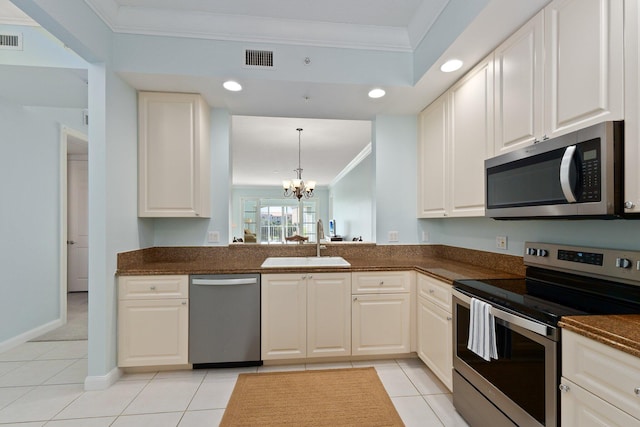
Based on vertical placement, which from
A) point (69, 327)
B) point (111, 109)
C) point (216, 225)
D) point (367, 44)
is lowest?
point (69, 327)

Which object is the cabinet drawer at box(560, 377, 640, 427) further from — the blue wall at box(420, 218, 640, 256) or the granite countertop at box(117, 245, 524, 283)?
the granite countertop at box(117, 245, 524, 283)

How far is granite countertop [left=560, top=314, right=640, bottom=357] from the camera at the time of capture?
953mm

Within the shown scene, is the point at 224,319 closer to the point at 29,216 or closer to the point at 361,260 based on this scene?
the point at 361,260

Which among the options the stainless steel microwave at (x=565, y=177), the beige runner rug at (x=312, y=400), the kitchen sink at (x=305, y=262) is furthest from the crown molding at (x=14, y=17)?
the stainless steel microwave at (x=565, y=177)

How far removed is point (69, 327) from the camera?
3443 mm

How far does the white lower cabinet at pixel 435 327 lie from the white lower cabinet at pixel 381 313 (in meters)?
0.12

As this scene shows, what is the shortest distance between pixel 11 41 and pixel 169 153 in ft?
4.11

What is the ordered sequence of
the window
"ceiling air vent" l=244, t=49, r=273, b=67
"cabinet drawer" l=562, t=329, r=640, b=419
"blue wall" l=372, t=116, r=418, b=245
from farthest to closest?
the window, "blue wall" l=372, t=116, r=418, b=245, "ceiling air vent" l=244, t=49, r=273, b=67, "cabinet drawer" l=562, t=329, r=640, b=419

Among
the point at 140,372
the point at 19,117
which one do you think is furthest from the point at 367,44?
the point at 19,117

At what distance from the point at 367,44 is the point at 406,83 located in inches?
17.0

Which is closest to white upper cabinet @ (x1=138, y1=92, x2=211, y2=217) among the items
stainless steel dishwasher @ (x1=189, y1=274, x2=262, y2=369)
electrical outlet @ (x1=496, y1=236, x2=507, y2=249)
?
stainless steel dishwasher @ (x1=189, y1=274, x2=262, y2=369)

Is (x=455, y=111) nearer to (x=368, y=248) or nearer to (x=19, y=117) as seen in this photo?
(x=368, y=248)

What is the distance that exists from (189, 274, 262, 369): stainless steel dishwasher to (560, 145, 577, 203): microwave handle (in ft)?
6.68

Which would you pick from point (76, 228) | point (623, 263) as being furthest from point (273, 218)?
point (623, 263)
